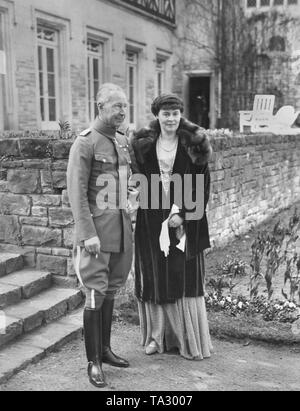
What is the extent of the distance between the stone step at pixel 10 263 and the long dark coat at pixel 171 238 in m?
1.43

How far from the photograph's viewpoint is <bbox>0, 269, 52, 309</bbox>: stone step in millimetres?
4016

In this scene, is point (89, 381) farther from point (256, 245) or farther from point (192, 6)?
point (192, 6)

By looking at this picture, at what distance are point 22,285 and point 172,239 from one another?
1486mm

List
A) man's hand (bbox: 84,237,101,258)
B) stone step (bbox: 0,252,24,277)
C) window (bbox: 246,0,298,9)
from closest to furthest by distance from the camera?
man's hand (bbox: 84,237,101,258) → stone step (bbox: 0,252,24,277) → window (bbox: 246,0,298,9)

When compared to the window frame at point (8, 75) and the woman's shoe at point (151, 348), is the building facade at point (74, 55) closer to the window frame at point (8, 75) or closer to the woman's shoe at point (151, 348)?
the window frame at point (8, 75)

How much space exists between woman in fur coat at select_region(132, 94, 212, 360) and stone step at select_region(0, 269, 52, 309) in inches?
43.8

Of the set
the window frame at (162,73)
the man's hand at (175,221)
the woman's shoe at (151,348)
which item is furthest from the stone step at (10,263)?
the window frame at (162,73)

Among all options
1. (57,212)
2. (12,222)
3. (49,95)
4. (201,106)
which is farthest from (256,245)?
(201,106)

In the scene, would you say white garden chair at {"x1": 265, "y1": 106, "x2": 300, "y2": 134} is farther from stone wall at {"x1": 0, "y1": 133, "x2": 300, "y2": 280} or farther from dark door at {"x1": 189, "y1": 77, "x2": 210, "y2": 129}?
dark door at {"x1": 189, "y1": 77, "x2": 210, "y2": 129}

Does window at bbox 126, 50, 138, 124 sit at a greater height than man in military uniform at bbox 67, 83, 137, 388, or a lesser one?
greater

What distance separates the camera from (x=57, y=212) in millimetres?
4461

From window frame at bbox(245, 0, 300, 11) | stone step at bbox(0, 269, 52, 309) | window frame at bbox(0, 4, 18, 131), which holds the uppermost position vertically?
window frame at bbox(245, 0, 300, 11)

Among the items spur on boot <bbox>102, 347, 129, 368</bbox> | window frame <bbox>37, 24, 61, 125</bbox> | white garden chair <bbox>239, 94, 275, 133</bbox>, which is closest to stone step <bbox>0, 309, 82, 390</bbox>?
spur on boot <bbox>102, 347, 129, 368</bbox>
